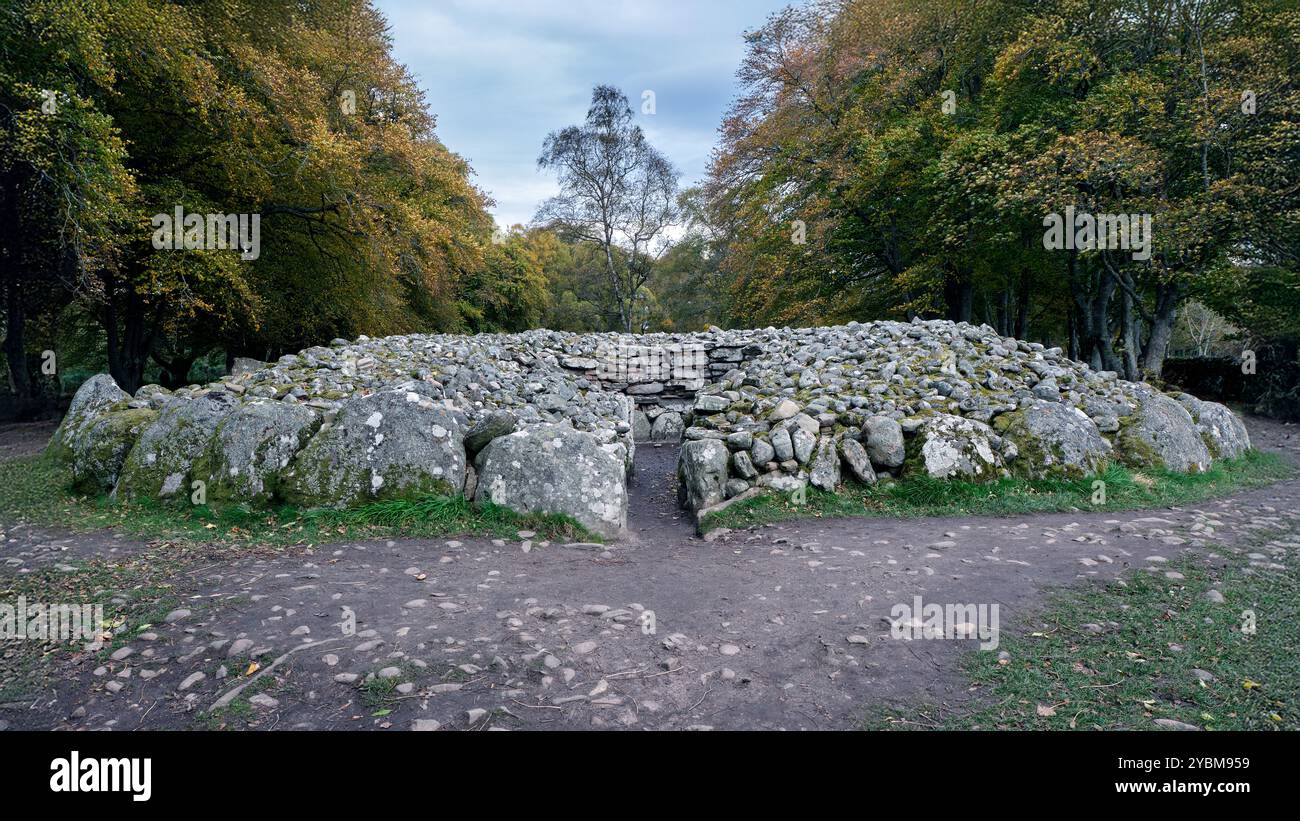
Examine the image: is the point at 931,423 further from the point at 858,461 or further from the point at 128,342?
the point at 128,342

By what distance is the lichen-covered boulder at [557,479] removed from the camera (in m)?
6.46

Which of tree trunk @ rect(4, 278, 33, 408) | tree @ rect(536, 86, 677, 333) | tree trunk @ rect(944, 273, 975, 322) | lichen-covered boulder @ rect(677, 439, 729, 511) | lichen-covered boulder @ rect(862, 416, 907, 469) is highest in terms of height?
tree @ rect(536, 86, 677, 333)

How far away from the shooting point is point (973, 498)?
719cm

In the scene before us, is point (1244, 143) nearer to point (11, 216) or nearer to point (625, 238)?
point (625, 238)

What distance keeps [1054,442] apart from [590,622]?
23.5ft

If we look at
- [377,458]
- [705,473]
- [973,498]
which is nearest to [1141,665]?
[973,498]

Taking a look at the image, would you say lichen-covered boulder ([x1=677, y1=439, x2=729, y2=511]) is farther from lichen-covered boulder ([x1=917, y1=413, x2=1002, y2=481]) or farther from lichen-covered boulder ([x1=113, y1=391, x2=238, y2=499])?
lichen-covered boulder ([x1=113, y1=391, x2=238, y2=499])

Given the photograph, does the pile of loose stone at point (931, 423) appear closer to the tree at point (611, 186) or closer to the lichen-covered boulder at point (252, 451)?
the lichen-covered boulder at point (252, 451)

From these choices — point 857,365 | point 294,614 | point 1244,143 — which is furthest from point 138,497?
point 1244,143

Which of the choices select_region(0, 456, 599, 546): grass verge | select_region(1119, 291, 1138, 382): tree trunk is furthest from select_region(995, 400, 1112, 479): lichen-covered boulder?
select_region(1119, 291, 1138, 382): tree trunk

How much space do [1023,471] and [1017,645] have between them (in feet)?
Answer: 16.0

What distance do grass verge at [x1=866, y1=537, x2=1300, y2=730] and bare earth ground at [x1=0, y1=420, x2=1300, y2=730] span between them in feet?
0.78

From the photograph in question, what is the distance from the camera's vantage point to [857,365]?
1009 centimetres

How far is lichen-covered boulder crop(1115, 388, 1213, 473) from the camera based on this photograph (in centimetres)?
816
